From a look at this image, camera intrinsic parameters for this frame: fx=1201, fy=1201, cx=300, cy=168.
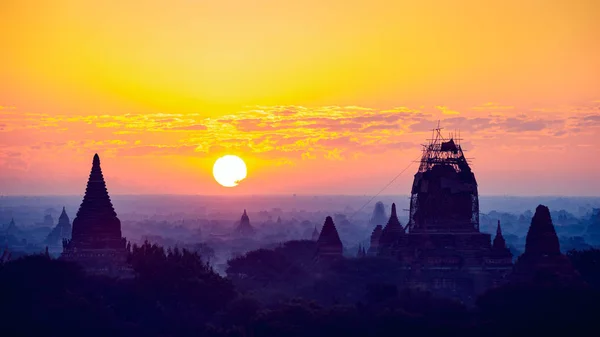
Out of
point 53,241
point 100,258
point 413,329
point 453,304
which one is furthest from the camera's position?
point 53,241

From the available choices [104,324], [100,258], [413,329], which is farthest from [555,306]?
[100,258]

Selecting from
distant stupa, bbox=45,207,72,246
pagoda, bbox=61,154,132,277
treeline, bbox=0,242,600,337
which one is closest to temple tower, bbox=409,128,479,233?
treeline, bbox=0,242,600,337

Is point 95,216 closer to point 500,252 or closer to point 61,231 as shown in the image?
point 500,252

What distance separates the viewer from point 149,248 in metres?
75.2

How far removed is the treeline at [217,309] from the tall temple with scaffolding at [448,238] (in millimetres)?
7137

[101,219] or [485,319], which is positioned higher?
[101,219]

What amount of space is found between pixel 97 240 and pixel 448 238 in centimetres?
2333

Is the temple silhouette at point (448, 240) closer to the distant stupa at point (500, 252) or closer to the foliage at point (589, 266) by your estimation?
the distant stupa at point (500, 252)

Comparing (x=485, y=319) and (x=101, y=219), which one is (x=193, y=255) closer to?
(x=101, y=219)

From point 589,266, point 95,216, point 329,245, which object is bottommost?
point 589,266

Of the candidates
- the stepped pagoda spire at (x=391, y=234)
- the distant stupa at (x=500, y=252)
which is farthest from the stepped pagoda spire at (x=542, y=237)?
the stepped pagoda spire at (x=391, y=234)

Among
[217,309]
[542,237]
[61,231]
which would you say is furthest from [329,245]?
[61,231]

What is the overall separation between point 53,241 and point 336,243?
100m

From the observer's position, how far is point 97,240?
7900 centimetres
